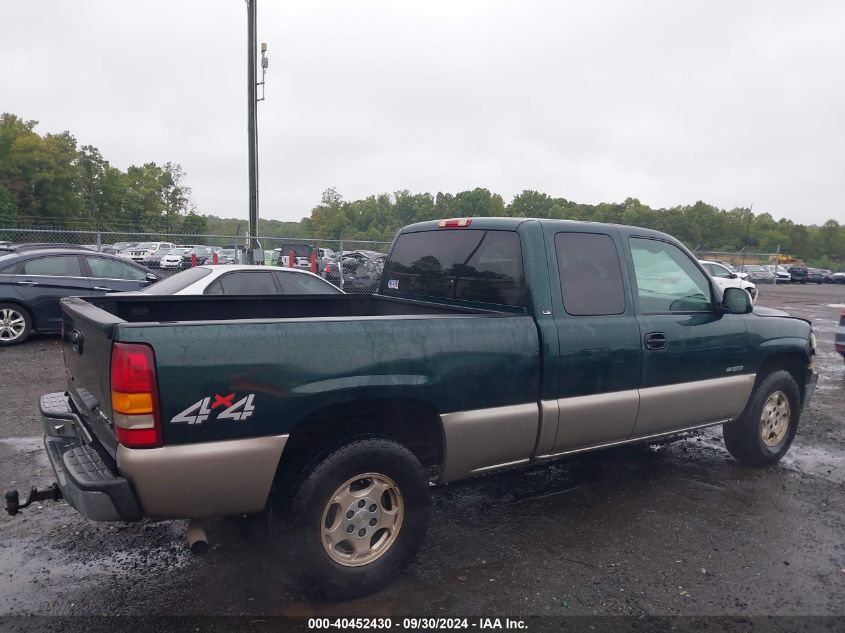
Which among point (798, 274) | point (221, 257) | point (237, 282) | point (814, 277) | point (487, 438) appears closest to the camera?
point (487, 438)

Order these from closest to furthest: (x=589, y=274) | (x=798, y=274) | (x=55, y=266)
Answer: (x=589, y=274) < (x=55, y=266) < (x=798, y=274)

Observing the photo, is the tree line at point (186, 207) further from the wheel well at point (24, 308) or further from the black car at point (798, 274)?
the wheel well at point (24, 308)

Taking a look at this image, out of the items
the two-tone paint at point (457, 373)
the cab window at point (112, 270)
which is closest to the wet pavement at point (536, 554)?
the two-tone paint at point (457, 373)

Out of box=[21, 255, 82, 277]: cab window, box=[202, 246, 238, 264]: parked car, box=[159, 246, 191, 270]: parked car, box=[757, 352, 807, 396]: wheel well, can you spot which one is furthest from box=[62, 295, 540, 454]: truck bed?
box=[159, 246, 191, 270]: parked car

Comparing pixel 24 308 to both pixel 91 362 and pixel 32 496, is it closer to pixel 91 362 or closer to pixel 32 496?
pixel 32 496

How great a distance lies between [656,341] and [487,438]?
152 centimetres

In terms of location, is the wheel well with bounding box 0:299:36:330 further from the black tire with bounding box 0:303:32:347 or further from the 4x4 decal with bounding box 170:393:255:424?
the 4x4 decal with bounding box 170:393:255:424

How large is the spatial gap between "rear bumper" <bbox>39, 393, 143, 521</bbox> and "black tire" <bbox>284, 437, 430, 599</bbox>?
28.2 inches

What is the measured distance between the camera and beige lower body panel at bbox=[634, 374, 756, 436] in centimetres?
416

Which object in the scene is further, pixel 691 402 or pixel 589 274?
pixel 691 402

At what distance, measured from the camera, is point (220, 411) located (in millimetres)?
2615

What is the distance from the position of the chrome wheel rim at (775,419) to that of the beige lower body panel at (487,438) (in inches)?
105

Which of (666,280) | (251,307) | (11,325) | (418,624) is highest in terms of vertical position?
(666,280)

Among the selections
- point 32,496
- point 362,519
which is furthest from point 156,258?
point 362,519
